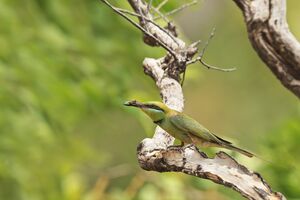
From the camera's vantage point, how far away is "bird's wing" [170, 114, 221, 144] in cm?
181

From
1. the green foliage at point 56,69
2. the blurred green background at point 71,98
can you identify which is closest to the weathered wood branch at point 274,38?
the blurred green background at point 71,98

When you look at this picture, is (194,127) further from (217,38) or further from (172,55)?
(217,38)

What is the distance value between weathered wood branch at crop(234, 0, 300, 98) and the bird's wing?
15.2 inches

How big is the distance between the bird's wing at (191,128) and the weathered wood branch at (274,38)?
0.38 m

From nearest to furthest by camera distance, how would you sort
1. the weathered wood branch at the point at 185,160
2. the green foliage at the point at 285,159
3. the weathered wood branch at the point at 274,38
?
the weathered wood branch at the point at 185,160 < the weathered wood branch at the point at 274,38 < the green foliage at the point at 285,159

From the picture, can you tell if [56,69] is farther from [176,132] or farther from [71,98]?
[176,132]

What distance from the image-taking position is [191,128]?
71.2 inches

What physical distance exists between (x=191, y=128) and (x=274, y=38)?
40cm

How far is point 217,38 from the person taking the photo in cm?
800

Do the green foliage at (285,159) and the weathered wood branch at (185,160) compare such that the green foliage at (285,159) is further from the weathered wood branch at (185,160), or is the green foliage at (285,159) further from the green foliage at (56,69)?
the weathered wood branch at (185,160)

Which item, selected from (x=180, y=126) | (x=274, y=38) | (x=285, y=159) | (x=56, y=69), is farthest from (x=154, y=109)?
(x=56, y=69)

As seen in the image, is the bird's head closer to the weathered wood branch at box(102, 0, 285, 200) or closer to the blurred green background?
the weathered wood branch at box(102, 0, 285, 200)

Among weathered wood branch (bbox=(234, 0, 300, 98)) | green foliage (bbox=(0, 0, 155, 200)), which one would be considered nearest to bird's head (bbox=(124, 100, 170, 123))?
weathered wood branch (bbox=(234, 0, 300, 98))

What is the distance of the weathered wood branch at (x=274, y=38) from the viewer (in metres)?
2.10
